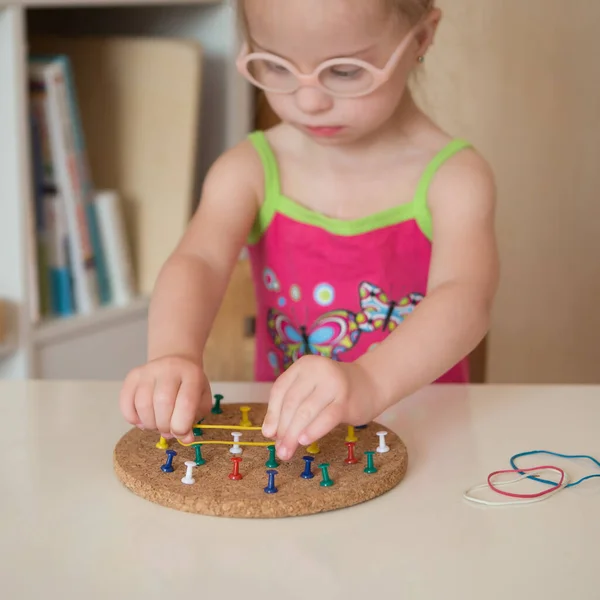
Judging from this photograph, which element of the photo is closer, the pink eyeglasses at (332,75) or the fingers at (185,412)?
the fingers at (185,412)

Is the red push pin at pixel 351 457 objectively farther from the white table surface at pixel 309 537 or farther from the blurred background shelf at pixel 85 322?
the blurred background shelf at pixel 85 322

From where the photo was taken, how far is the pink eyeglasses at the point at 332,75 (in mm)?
737

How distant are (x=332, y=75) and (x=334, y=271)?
28 centimetres

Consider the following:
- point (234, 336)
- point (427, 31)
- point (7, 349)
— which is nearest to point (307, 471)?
point (427, 31)

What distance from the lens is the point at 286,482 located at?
1.89 ft

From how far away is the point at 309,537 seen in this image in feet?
1.71

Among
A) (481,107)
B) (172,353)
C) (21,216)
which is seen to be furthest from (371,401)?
(481,107)

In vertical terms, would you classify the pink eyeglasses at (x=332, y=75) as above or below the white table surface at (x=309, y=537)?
above

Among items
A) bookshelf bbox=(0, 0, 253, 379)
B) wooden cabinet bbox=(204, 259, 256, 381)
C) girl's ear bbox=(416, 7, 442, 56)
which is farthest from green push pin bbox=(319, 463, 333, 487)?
bookshelf bbox=(0, 0, 253, 379)

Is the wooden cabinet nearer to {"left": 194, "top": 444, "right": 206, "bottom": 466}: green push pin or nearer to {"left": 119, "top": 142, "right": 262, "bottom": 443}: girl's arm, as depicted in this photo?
{"left": 119, "top": 142, "right": 262, "bottom": 443}: girl's arm

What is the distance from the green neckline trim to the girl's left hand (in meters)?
0.36

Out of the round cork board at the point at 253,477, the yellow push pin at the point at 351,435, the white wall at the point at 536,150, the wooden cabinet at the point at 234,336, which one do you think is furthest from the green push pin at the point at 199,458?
the white wall at the point at 536,150

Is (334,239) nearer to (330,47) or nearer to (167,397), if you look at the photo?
(330,47)

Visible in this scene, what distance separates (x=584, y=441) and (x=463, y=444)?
0.09 m
